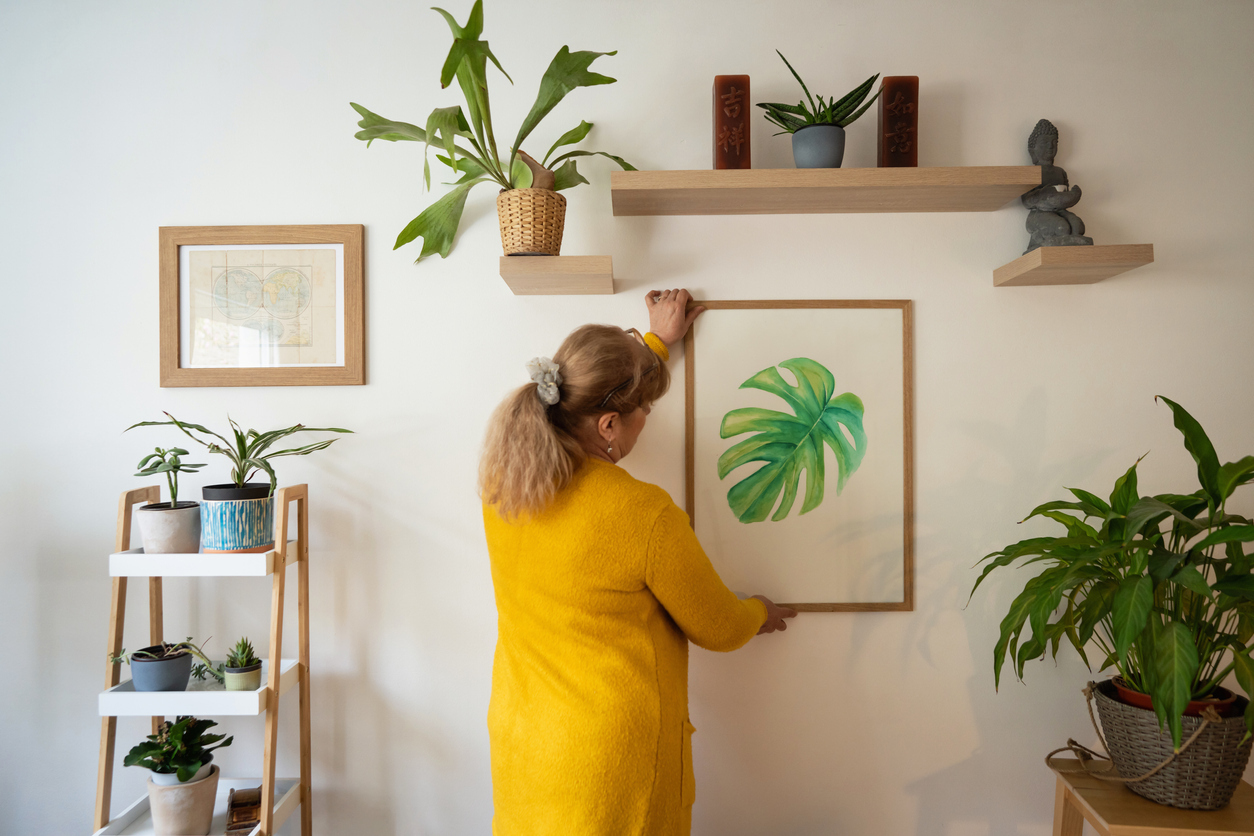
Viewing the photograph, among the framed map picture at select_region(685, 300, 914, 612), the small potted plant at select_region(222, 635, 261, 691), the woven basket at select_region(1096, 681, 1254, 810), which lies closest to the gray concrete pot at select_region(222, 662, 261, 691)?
the small potted plant at select_region(222, 635, 261, 691)

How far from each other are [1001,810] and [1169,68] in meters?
1.94

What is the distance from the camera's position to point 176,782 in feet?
4.83

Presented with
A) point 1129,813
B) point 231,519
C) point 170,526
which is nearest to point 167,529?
point 170,526

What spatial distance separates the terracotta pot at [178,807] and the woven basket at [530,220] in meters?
1.36

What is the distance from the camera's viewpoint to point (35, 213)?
5.77ft

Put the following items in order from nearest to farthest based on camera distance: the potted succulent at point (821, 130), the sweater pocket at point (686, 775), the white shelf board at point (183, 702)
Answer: the sweater pocket at point (686, 775), the white shelf board at point (183, 702), the potted succulent at point (821, 130)

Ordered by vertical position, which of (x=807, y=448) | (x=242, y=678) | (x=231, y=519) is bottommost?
(x=242, y=678)

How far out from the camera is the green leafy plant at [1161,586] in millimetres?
1213

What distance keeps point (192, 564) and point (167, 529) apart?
11 centimetres

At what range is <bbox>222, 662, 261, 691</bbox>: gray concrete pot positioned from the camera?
4.95ft

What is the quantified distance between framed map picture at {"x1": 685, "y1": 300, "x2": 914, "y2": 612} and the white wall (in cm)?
7

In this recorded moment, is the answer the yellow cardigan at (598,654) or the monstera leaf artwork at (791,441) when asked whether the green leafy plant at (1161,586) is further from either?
the yellow cardigan at (598,654)

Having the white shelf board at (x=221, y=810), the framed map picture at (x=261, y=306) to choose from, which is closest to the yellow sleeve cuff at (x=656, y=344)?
the framed map picture at (x=261, y=306)

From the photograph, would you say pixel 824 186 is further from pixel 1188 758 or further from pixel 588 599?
pixel 1188 758
